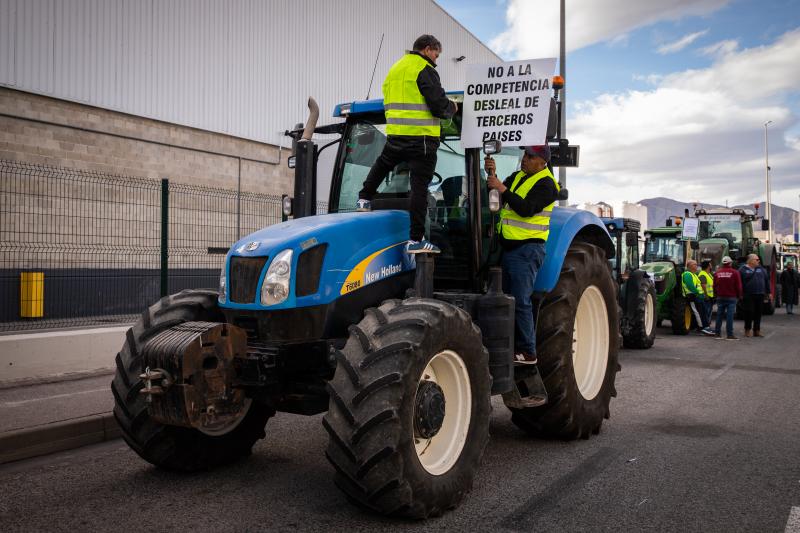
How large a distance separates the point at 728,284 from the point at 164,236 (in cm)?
1241

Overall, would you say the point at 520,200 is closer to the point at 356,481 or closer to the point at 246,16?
the point at 356,481

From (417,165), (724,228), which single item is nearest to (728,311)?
(724,228)

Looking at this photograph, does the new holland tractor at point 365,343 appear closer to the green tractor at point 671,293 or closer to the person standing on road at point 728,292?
the green tractor at point 671,293

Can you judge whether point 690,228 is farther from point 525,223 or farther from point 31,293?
point 31,293

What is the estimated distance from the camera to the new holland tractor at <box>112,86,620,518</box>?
12.4ft

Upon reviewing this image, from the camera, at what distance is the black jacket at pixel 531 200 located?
5.34m

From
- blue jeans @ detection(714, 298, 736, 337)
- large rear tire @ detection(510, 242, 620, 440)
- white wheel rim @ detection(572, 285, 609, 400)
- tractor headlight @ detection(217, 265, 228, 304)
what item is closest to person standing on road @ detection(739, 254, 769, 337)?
blue jeans @ detection(714, 298, 736, 337)

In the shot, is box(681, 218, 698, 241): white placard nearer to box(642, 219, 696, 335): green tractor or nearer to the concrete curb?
box(642, 219, 696, 335): green tractor

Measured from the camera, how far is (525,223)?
543cm

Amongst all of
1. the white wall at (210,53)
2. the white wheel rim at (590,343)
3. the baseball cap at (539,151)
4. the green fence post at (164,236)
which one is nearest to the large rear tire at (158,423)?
the baseball cap at (539,151)

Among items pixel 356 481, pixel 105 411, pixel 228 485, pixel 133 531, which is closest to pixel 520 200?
pixel 356 481

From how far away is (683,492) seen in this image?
4629 mm

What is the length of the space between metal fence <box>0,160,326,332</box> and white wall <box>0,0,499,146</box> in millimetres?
5050

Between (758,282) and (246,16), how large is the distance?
14956 mm
